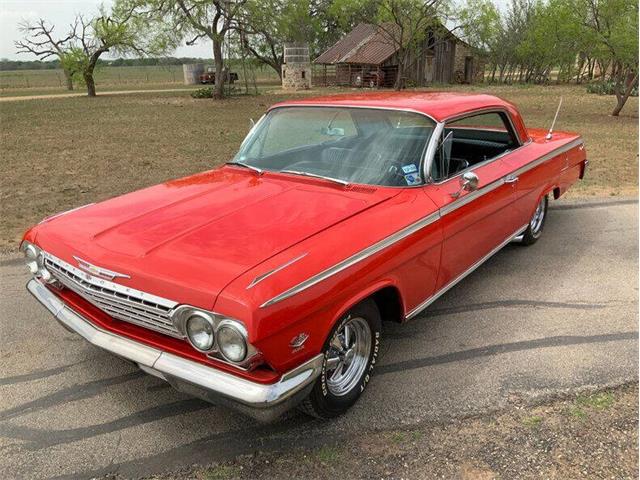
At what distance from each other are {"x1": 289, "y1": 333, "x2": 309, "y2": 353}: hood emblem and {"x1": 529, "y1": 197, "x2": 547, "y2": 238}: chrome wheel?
358cm

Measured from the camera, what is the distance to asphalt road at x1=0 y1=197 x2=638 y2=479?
2.58m

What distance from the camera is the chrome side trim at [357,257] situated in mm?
2186

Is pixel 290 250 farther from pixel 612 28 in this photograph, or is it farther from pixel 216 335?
pixel 612 28

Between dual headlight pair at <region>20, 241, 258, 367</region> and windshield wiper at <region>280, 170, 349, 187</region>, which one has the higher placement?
windshield wiper at <region>280, 170, 349, 187</region>

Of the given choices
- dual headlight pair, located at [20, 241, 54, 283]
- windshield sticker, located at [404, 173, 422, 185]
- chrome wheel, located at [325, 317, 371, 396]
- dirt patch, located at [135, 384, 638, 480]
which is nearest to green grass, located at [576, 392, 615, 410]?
dirt patch, located at [135, 384, 638, 480]

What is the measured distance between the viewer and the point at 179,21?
25.5 meters

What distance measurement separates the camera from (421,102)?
369cm

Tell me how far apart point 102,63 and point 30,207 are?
102 ft

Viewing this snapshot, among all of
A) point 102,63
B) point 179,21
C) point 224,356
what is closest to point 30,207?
point 224,356

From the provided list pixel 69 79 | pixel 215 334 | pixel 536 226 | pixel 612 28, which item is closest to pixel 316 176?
pixel 215 334

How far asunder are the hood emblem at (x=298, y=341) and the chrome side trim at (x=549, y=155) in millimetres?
2607

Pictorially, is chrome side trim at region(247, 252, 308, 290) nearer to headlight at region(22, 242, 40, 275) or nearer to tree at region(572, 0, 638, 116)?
headlight at region(22, 242, 40, 275)

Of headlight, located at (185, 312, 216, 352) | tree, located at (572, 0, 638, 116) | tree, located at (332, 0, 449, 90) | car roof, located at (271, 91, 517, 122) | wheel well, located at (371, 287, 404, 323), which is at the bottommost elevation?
wheel well, located at (371, 287, 404, 323)

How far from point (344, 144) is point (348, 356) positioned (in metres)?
1.48
